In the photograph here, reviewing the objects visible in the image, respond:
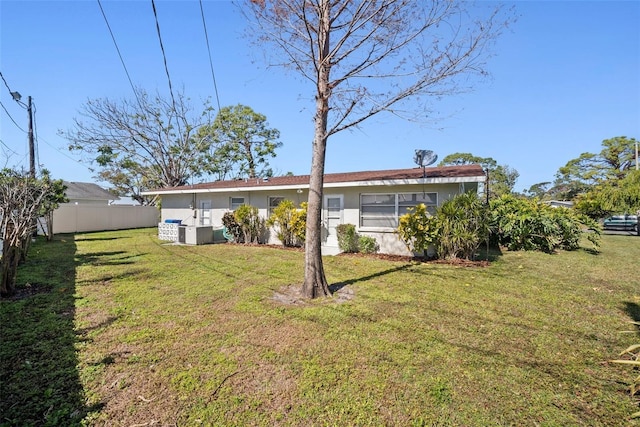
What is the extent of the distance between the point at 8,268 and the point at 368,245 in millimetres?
8648

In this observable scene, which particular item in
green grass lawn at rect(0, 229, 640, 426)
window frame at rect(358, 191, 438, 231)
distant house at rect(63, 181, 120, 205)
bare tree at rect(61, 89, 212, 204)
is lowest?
green grass lawn at rect(0, 229, 640, 426)

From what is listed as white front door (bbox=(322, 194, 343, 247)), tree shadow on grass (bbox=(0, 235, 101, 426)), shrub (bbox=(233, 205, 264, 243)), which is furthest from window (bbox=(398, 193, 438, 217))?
tree shadow on grass (bbox=(0, 235, 101, 426))

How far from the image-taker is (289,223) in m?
11.6

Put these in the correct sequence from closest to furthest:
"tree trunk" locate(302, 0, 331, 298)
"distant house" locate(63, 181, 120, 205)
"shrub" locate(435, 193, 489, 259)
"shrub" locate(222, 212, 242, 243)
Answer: "tree trunk" locate(302, 0, 331, 298) < "shrub" locate(435, 193, 489, 259) < "shrub" locate(222, 212, 242, 243) < "distant house" locate(63, 181, 120, 205)

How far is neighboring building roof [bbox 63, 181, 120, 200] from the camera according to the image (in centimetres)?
2823

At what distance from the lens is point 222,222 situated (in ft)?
45.9

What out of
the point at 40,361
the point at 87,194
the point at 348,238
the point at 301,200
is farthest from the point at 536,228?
the point at 87,194

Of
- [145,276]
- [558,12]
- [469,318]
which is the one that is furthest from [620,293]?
[145,276]

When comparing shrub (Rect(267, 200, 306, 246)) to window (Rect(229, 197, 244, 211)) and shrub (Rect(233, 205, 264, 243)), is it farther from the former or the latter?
window (Rect(229, 197, 244, 211))

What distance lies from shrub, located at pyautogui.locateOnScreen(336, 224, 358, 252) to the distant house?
28.8 metres

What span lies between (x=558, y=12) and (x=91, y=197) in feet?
117

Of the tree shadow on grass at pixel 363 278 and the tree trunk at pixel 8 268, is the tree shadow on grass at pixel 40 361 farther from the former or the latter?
the tree shadow on grass at pixel 363 278

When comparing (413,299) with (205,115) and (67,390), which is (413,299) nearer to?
(67,390)

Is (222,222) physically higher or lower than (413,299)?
higher
